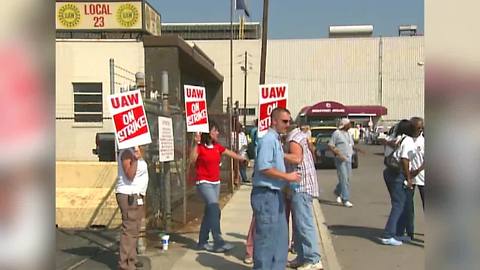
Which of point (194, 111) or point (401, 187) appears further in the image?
point (194, 111)

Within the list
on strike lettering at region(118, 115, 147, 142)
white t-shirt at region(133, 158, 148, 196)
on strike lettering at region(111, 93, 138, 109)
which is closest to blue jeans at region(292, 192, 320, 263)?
white t-shirt at region(133, 158, 148, 196)

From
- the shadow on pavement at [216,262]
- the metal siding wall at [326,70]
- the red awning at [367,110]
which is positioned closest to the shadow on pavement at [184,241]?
the shadow on pavement at [216,262]

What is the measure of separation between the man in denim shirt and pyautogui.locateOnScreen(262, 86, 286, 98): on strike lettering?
111 inches

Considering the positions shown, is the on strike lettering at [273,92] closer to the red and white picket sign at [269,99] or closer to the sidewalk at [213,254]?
the red and white picket sign at [269,99]

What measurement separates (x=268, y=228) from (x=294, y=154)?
1.01m

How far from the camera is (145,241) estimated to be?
885 centimetres

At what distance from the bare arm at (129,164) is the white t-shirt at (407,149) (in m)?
3.68

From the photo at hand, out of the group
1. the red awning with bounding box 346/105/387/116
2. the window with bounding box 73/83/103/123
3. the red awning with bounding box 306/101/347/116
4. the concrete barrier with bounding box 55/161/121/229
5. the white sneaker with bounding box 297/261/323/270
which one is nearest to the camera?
the white sneaker with bounding box 297/261/323/270

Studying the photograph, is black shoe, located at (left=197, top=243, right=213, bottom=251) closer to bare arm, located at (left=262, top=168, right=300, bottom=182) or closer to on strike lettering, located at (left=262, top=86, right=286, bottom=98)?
on strike lettering, located at (left=262, top=86, right=286, bottom=98)

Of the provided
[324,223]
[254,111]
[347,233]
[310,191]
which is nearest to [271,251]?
[310,191]

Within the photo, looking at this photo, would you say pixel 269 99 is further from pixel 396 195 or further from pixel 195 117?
pixel 396 195

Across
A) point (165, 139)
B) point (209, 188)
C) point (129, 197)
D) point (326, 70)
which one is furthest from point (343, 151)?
point (326, 70)

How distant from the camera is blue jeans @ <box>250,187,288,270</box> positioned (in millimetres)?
6012

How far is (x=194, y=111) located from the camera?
9.59 meters
